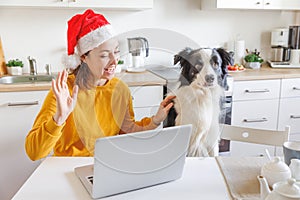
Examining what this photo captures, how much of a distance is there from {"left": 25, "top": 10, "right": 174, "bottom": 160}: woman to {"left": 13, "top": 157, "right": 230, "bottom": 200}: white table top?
11 cm

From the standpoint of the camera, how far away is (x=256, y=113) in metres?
2.73

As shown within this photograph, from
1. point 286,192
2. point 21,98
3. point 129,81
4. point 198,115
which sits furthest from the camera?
point 21,98

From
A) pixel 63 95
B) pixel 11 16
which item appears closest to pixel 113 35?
pixel 63 95

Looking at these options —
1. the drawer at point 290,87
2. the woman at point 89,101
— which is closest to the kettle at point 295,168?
the woman at point 89,101

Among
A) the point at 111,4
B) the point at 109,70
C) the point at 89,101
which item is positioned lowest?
the point at 89,101

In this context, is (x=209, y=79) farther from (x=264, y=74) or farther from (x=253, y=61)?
(x=253, y=61)

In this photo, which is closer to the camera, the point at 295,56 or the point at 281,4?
the point at 281,4

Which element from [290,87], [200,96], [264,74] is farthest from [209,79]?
[290,87]

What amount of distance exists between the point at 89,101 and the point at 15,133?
3.51 ft

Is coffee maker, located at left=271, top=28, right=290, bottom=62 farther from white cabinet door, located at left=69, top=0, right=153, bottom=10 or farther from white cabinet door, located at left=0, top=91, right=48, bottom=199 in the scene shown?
white cabinet door, located at left=0, top=91, right=48, bottom=199

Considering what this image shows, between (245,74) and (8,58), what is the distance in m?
1.96

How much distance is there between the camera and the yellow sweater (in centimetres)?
118

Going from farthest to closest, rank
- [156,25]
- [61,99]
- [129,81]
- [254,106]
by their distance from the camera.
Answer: [156,25] < [254,106] < [129,81] < [61,99]

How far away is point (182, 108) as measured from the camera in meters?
1.54
